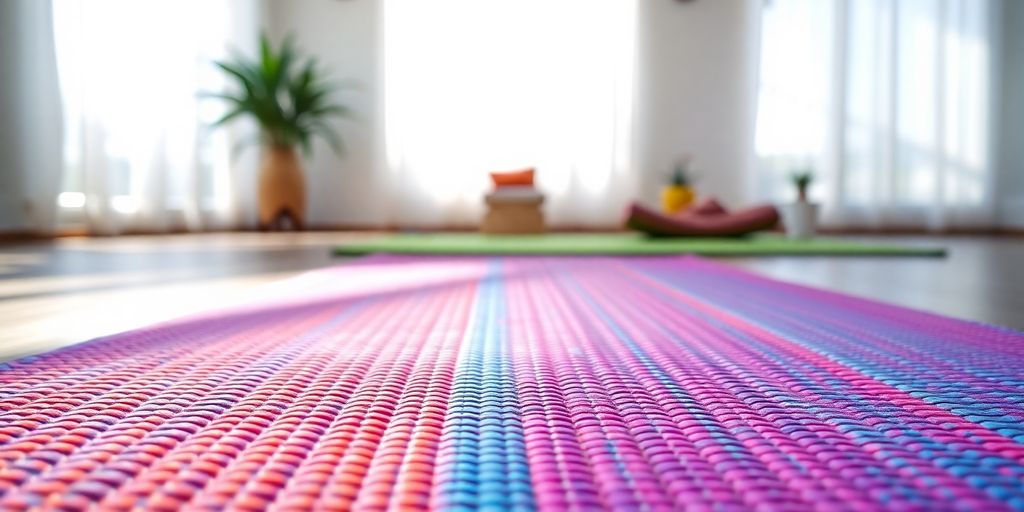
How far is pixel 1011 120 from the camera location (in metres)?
4.07

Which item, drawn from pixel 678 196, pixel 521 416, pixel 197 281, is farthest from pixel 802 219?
pixel 521 416

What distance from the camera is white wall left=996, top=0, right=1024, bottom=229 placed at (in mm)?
4000

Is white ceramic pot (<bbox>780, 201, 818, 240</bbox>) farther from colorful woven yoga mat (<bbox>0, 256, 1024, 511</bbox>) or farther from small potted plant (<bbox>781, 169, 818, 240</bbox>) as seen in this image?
colorful woven yoga mat (<bbox>0, 256, 1024, 511</bbox>)

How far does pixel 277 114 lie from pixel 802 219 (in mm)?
2442

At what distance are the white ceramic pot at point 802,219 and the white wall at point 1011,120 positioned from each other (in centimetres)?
200

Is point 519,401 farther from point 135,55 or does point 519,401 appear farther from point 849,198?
point 849,198

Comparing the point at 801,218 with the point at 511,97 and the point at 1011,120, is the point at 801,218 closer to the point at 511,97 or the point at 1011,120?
the point at 511,97

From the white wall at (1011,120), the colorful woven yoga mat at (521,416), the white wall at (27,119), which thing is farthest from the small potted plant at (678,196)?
the colorful woven yoga mat at (521,416)

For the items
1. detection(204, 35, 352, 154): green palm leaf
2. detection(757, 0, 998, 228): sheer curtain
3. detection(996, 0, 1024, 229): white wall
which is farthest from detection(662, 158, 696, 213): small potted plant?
detection(996, 0, 1024, 229): white wall

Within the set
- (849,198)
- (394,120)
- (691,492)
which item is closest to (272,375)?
(691,492)

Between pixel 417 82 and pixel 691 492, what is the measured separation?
3.93 m

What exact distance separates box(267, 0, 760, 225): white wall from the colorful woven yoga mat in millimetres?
3460

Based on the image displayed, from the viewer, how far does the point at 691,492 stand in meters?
0.27

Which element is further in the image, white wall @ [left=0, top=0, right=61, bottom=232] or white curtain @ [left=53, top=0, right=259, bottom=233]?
white curtain @ [left=53, top=0, right=259, bottom=233]
